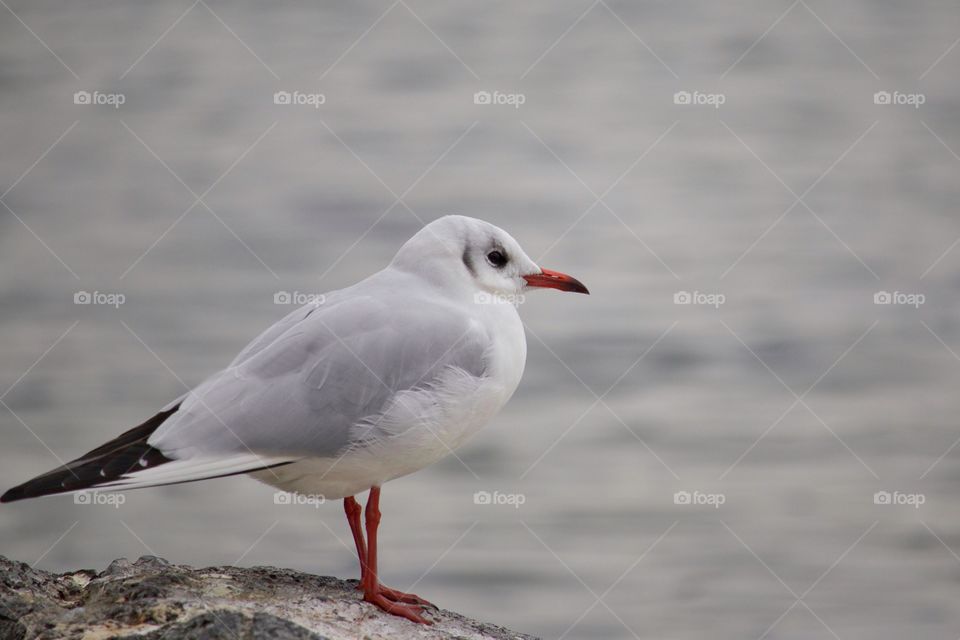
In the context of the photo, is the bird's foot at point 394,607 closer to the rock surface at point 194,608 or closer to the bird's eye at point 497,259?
the rock surface at point 194,608

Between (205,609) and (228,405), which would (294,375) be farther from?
(205,609)

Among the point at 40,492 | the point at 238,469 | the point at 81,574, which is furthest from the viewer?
the point at 81,574

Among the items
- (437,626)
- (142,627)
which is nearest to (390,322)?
(437,626)

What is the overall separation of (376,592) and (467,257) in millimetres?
1545

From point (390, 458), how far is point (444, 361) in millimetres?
465

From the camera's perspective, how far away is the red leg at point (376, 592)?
15.3 feet

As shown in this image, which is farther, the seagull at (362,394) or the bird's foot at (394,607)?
the bird's foot at (394,607)

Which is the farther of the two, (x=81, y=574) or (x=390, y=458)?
(x=81, y=574)

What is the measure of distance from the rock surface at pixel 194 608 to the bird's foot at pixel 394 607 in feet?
0.14

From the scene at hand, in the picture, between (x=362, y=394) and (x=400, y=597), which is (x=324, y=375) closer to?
(x=362, y=394)

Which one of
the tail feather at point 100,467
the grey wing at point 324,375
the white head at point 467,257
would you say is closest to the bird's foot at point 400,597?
the grey wing at point 324,375

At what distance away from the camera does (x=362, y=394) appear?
187 inches

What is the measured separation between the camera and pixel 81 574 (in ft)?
16.6

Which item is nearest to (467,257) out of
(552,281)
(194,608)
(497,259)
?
(497,259)
